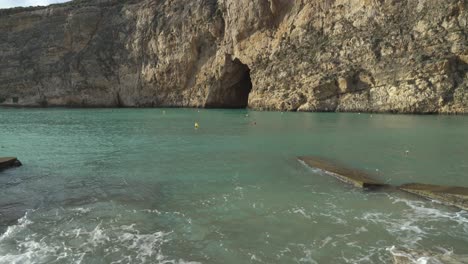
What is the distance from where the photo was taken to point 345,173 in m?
13.7

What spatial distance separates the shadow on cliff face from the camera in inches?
2419

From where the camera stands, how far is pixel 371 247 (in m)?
8.12

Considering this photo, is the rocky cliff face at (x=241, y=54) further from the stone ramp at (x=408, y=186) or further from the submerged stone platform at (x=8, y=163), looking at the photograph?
the submerged stone platform at (x=8, y=163)

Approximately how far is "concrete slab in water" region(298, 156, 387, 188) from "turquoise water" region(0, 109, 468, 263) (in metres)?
0.45

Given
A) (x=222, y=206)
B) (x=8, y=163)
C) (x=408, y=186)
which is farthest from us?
(x=8, y=163)

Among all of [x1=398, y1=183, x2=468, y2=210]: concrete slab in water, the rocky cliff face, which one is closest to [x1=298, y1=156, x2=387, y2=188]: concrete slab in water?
[x1=398, y1=183, x2=468, y2=210]: concrete slab in water

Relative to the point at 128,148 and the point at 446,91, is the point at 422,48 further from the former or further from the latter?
the point at 128,148

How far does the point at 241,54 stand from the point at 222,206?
48.8 meters

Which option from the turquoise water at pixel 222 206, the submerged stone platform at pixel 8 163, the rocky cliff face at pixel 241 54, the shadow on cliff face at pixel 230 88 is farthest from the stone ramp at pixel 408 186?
the shadow on cliff face at pixel 230 88

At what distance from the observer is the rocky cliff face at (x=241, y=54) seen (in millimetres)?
40625

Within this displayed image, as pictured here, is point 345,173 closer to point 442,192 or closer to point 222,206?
point 442,192

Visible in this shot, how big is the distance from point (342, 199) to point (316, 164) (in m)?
4.13

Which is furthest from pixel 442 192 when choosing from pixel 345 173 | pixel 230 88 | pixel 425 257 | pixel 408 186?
pixel 230 88

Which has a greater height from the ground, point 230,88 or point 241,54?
point 241,54
